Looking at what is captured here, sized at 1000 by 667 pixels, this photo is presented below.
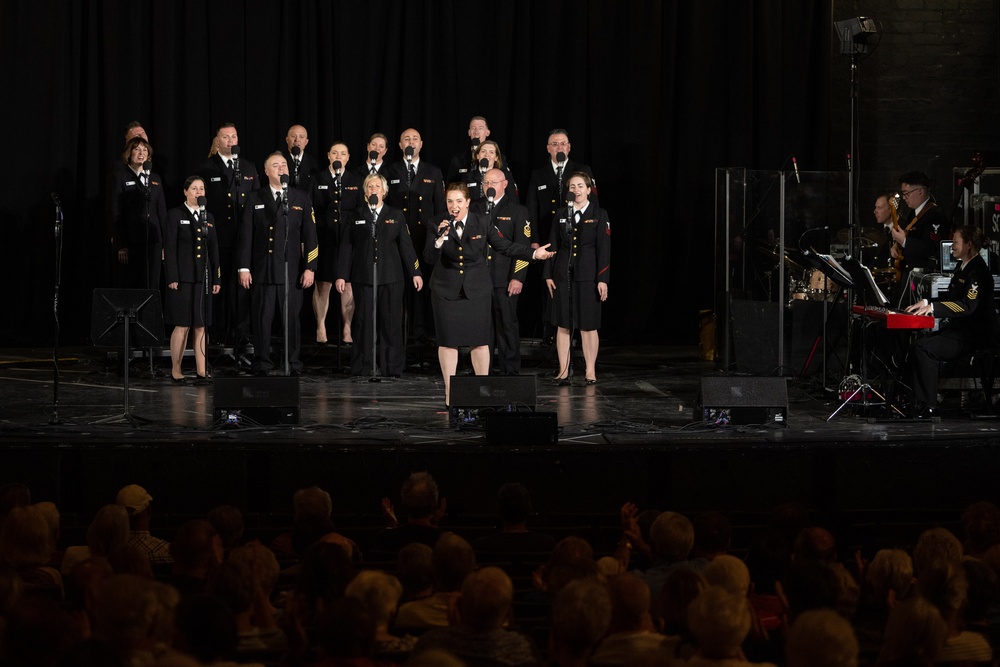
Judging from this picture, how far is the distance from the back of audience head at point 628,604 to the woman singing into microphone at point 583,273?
662cm

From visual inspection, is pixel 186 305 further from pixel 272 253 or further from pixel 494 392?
pixel 494 392

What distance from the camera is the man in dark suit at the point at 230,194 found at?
1125cm

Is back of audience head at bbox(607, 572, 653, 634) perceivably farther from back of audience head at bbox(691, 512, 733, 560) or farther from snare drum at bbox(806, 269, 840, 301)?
snare drum at bbox(806, 269, 840, 301)

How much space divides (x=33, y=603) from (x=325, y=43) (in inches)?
432

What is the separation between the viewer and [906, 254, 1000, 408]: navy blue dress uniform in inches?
330

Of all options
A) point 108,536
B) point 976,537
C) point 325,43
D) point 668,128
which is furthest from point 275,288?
point 976,537

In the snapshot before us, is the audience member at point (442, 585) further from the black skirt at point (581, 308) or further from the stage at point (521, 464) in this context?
the black skirt at point (581, 308)

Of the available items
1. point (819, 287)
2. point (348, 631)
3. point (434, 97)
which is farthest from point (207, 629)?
point (434, 97)

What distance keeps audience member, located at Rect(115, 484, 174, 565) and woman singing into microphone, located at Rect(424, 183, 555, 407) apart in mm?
3735

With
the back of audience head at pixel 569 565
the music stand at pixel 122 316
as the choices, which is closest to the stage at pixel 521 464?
the music stand at pixel 122 316

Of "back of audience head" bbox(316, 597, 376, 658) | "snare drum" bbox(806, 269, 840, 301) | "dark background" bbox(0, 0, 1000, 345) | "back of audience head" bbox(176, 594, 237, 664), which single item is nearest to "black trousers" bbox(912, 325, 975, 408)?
"snare drum" bbox(806, 269, 840, 301)

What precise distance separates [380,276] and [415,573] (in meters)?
6.65

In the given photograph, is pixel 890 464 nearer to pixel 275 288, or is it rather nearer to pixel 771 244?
pixel 771 244

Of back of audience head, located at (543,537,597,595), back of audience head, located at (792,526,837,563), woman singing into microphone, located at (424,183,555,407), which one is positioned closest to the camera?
back of audience head, located at (543,537,597,595)
